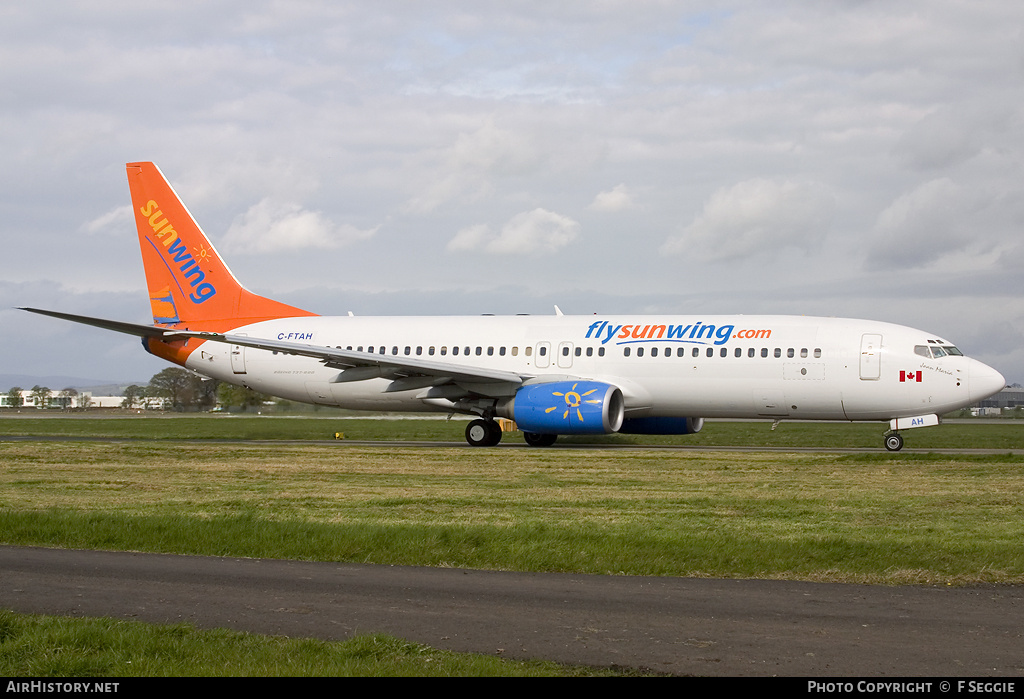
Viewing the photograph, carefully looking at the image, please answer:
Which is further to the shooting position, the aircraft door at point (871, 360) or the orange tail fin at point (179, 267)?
the orange tail fin at point (179, 267)

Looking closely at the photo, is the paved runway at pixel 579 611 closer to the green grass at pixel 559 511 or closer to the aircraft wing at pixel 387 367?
the green grass at pixel 559 511

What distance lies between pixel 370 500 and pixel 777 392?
15.0 metres

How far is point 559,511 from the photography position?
1461 cm

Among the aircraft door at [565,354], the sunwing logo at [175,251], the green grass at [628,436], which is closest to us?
the aircraft door at [565,354]

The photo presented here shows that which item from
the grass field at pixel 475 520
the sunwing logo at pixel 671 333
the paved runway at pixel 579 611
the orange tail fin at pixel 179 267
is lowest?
the paved runway at pixel 579 611

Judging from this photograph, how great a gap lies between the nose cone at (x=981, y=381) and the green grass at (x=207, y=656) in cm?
2275

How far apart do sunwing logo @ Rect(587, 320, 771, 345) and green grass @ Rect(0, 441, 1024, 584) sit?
16.0 feet

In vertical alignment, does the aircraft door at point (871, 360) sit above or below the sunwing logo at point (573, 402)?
above

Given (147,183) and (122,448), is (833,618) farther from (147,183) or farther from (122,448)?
(147,183)

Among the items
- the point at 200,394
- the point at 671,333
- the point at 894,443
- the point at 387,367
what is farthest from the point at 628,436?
the point at 200,394

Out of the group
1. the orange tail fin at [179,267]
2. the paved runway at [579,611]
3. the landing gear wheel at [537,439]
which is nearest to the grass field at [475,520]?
the paved runway at [579,611]

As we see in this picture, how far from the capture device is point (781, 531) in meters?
12.4

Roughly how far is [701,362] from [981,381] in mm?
6757

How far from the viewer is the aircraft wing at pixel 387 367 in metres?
29.1
